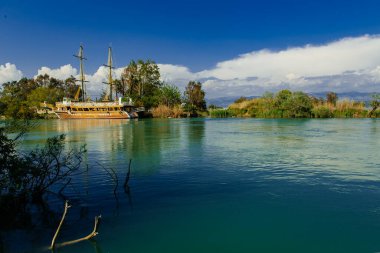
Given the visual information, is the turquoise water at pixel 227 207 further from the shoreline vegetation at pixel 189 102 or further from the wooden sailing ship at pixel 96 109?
the wooden sailing ship at pixel 96 109

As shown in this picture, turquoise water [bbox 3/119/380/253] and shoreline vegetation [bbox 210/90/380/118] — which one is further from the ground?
shoreline vegetation [bbox 210/90/380/118]

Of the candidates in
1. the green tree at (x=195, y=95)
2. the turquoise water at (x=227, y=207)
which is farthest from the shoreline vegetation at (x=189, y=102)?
the turquoise water at (x=227, y=207)

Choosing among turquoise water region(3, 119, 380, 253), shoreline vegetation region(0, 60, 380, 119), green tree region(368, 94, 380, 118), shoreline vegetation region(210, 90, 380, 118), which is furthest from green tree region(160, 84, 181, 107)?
turquoise water region(3, 119, 380, 253)

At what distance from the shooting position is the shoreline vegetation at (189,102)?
224 ft

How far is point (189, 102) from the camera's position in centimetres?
9350

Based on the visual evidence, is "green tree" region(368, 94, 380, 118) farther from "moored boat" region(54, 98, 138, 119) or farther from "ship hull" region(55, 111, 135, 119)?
"ship hull" region(55, 111, 135, 119)

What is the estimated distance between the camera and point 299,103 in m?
67.8

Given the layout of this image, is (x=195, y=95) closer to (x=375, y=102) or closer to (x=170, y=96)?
(x=170, y=96)

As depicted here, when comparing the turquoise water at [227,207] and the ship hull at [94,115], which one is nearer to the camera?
the turquoise water at [227,207]

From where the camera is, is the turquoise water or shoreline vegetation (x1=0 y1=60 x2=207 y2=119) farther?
shoreline vegetation (x1=0 y1=60 x2=207 y2=119)

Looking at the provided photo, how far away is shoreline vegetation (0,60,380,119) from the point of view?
224ft

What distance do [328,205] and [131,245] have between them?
6.46 meters

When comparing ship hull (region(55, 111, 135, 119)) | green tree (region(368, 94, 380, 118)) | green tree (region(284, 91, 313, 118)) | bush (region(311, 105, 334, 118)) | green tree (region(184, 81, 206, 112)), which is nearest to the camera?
green tree (region(368, 94, 380, 118))

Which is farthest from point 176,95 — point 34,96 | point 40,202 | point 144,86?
point 40,202
